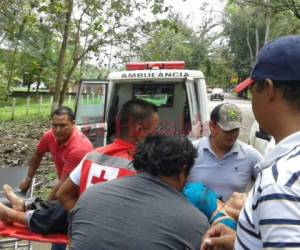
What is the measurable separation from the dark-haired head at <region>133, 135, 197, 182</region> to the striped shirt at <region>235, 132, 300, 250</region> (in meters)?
0.82

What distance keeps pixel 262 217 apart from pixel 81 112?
748cm

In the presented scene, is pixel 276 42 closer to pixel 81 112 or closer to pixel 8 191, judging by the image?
pixel 8 191

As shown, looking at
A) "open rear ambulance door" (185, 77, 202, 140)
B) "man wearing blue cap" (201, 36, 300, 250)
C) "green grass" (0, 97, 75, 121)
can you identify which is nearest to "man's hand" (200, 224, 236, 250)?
"man wearing blue cap" (201, 36, 300, 250)

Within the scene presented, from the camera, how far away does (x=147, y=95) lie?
8875 millimetres

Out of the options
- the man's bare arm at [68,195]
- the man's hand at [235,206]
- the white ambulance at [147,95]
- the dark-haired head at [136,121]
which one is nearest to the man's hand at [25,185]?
the man's bare arm at [68,195]

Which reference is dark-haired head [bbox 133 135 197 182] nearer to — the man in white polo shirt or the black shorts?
the man in white polo shirt

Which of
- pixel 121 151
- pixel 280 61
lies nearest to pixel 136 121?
pixel 121 151

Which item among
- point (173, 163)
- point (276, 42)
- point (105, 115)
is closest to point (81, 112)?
point (105, 115)

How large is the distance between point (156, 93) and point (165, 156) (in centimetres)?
690

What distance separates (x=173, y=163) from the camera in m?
2.14

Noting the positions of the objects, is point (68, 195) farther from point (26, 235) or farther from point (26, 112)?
point (26, 112)

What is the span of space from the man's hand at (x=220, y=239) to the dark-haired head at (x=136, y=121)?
1.17m

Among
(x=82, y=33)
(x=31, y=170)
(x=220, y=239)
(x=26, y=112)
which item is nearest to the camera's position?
(x=220, y=239)

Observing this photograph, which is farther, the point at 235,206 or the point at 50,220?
the point at 50,220
